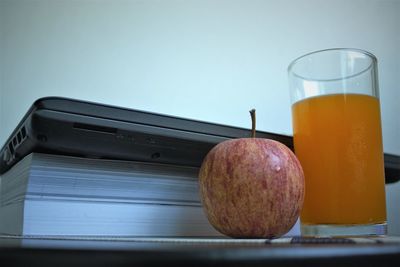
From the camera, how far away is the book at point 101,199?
20.3 inches

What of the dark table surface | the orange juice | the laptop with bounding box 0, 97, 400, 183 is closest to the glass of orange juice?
the orange juice

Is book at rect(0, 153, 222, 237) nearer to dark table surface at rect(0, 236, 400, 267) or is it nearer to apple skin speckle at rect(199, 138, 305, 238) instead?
apple skin speckle at rect(199, 138, 305, 238)

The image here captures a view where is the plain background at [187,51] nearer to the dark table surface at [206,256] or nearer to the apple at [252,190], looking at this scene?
the apple at [252,190]

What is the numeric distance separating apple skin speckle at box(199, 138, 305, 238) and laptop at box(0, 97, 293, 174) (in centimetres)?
6

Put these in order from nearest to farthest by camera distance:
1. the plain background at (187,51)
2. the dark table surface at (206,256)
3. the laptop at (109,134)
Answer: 1. the dark table surface at (206,256)
2. the laptop at (109,134)
3. the plain background at (187,51)

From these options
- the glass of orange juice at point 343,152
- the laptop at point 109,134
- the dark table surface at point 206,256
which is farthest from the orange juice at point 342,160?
the dark table surface at point 206,256

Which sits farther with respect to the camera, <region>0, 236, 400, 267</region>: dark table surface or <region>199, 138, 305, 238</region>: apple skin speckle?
<region>199, 138, 305, 238</region>: apple skin speckle

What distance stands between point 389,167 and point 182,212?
376 millimetres

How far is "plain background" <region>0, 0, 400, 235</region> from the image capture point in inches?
33.4

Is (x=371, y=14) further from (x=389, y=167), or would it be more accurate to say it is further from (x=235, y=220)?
(x=235, y=220)

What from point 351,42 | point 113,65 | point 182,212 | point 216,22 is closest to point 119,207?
point 182,212

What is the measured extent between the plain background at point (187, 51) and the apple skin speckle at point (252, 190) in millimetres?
382

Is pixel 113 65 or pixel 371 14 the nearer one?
pixel 113 65

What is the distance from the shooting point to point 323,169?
58cm
